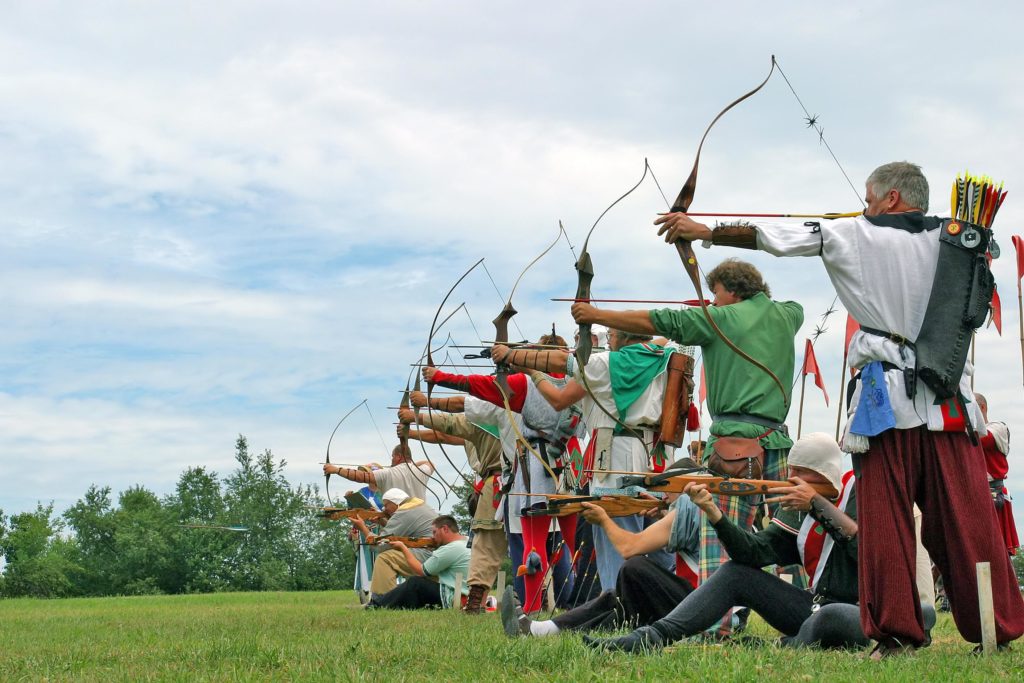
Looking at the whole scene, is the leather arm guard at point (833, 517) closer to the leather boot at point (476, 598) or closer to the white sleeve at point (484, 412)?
the white sleeve at point (484, 412)

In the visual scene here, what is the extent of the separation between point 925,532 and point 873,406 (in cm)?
45

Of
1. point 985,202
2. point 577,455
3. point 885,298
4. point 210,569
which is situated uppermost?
point 985,202

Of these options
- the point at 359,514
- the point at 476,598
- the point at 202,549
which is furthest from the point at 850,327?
the point at 202,549

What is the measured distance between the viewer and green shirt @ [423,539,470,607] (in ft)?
28.6

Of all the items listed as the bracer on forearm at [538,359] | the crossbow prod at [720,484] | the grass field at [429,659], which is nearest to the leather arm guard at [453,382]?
the bracer on forearm at [538,359]

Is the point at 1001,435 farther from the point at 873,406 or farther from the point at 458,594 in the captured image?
the point at 458,594

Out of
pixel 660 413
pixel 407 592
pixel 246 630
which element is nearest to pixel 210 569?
pixel 407 592

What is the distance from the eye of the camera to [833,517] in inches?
165

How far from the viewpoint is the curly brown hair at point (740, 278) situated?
4965 mm

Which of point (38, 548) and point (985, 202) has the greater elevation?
point (985, 202)

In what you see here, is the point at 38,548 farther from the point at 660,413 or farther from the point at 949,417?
the point at 949,417

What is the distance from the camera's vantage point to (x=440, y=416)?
9.24m

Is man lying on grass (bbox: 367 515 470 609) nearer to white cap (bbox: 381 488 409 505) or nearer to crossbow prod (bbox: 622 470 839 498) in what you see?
white cap (bbox: 381 488 409 505)

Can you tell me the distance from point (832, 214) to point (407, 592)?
543cm
